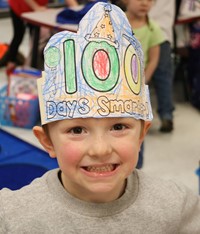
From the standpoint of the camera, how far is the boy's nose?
33.1 inches

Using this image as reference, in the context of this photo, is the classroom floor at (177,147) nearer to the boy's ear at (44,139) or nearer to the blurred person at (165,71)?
the blurred person at (165,71)

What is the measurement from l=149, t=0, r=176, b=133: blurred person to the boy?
184cm

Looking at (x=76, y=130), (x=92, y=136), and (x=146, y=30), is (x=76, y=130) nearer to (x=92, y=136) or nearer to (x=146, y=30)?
(x=92, y=136)

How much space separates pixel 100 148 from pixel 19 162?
3.41ft

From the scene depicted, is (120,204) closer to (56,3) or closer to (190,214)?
(190,214)

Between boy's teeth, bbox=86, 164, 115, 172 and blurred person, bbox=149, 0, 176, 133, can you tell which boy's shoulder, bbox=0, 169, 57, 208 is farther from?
blurred person, bbox=149, 0, 176, 133

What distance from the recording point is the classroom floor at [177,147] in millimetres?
2375

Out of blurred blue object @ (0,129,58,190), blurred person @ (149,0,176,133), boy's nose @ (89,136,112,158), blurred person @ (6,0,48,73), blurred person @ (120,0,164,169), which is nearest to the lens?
boy's nose @ (89,136,112,158)

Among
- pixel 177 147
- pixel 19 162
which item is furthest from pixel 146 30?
pixel 19 162

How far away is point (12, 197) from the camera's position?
37.1 inches

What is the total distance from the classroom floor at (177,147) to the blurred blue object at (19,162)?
2.03 ft

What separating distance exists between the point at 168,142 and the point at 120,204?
1795mm

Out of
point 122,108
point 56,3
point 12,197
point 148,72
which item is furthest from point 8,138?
point 56,3

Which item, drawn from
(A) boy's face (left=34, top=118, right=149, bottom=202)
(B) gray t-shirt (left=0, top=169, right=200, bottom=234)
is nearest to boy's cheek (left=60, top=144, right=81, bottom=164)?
(A) boy's face (left=34, top=118, right=149, bottom=202)
